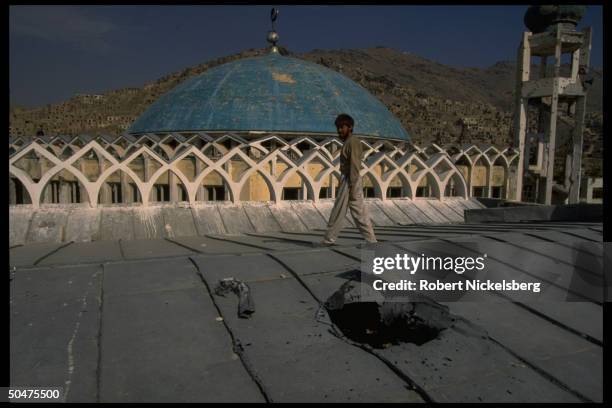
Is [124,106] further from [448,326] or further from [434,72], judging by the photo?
[434,72]

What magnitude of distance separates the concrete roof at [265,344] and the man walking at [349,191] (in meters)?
1.18

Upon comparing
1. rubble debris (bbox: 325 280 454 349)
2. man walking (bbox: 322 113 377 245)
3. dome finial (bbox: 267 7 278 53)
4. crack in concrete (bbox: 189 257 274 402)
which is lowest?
crack in concrete (bbox: 189 257 274 402)

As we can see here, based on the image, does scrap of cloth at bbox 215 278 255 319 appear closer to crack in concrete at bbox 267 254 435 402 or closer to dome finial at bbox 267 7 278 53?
crack in concrete at bbox 267 254 435 402

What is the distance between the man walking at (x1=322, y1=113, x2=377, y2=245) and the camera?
15.7 ft

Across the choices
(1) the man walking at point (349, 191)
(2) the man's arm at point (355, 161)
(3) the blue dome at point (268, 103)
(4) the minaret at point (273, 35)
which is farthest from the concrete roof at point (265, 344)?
(4) the minaret at point (273, 35)

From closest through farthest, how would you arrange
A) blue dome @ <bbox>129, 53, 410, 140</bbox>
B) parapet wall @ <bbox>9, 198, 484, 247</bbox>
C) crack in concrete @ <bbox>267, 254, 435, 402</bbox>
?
crack in concrete @ <bbox>267, 254, 435, 402</bbox>, parapet wall @ <bbox>9, 198, 484, 247</bbox>, blue dome @ <bbox>129, 53, 410, 140</bbox>

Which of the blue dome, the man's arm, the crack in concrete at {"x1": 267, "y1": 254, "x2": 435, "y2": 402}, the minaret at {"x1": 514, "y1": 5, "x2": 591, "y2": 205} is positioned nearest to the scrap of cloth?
the crack in concrete at {"x1": 267, "y1": 254, "x2": 435, "y2": 402}

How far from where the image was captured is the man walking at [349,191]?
478 cm

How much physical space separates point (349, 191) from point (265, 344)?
9.33 feet

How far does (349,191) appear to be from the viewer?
4957 mm

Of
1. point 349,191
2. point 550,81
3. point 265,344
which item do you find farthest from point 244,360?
point 550,81

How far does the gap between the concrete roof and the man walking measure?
118cm

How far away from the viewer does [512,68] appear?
140875 mm

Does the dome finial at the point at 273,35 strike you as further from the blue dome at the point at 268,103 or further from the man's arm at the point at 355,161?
the man's arm at the point at 355,161
